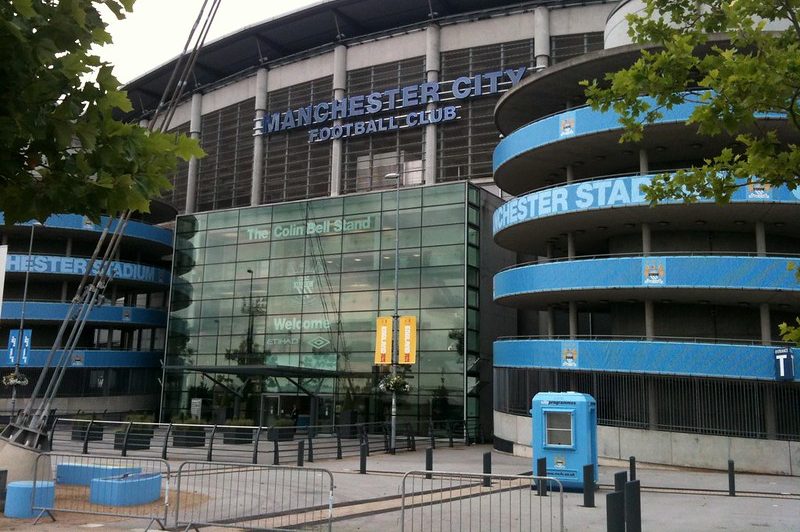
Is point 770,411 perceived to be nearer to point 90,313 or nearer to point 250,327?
point 250,327

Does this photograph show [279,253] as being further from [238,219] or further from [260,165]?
[260,165]

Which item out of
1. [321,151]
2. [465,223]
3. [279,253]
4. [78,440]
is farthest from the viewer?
[321,151]

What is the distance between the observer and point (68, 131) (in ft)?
22.5

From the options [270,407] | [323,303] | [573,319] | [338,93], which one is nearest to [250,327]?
[270,407]

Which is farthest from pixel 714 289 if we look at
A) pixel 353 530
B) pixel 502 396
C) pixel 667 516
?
pixel 353 530

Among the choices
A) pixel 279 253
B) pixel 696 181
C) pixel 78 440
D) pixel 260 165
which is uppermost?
pixel 260 165

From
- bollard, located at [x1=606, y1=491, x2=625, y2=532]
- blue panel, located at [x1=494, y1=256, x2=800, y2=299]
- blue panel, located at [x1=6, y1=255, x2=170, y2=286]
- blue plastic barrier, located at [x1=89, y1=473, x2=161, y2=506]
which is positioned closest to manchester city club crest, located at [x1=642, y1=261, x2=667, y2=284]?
blue panel, located at [x1=494, y1=256, x2=800, y2=299]

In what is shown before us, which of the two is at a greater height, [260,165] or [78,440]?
[260,165]

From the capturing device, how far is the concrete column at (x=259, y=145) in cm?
5338

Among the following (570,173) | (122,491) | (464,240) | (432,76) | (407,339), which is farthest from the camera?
(432,76)

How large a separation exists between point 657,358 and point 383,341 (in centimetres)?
1253

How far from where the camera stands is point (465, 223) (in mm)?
38906

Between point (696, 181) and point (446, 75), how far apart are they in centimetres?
3850

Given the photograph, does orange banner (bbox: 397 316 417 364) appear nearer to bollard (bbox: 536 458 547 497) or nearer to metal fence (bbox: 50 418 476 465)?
metal fence (bbox: 50 418 476 465)
